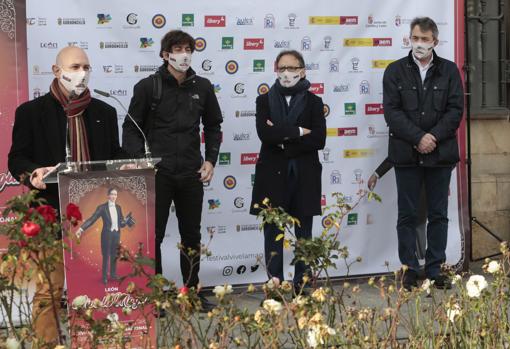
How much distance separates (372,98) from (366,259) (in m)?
1.39

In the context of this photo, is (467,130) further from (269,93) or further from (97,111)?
(97,111)

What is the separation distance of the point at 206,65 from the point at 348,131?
136cm

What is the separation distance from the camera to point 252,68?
7.52 metres

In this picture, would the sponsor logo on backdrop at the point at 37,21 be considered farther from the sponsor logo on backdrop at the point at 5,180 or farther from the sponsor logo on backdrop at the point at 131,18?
the sponsor logo on backdrop at the point at 5,180

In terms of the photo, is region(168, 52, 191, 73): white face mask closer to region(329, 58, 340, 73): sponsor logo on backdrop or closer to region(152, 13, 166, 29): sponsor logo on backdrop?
region(152, 13, 166, 29): sponsor logo on backdrop

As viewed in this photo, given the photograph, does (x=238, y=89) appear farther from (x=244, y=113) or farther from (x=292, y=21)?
(x=292, y=21)

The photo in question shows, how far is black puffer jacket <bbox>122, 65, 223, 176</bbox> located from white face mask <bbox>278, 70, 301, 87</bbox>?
0.69 m

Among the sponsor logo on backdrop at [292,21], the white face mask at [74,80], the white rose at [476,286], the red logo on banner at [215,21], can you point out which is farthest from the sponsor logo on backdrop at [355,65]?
the white rose at [476,286]

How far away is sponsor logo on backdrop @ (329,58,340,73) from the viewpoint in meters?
7.72

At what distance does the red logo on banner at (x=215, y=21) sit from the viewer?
736 cm

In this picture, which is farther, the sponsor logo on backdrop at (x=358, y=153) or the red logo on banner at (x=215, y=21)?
the sponsor logo on backdrop at (x=358, y=153)

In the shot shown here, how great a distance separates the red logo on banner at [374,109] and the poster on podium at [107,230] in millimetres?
3390

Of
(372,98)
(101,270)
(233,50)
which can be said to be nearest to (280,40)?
(233,50)

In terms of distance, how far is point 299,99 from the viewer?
7.03 metres
